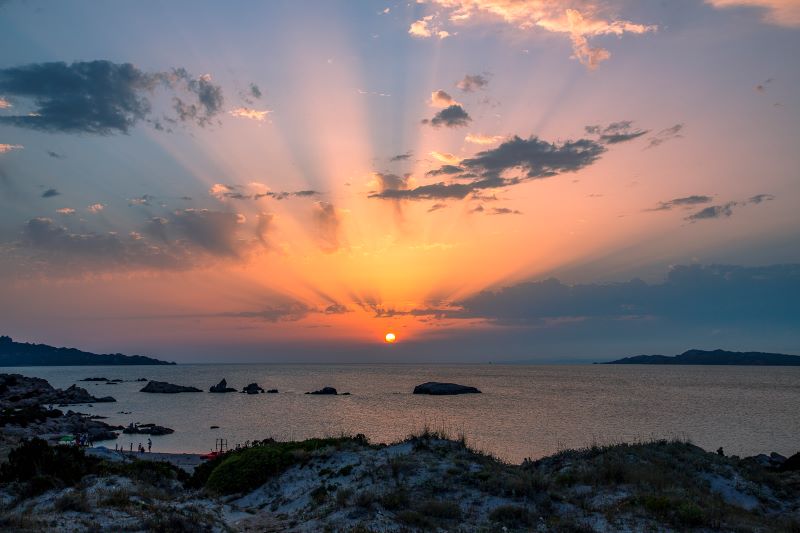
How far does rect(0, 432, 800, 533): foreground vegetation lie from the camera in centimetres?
1867

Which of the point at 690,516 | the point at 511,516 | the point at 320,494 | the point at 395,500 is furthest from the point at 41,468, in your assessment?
the point at 690,516

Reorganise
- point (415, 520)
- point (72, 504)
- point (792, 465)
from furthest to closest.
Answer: point (792, 465) < point (415, 520) < point (72, 504)

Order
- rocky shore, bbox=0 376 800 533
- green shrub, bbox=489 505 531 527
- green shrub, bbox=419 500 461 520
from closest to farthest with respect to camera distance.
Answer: rocky shore, bbox=0 376 800 533
green shrub, bbox=489 505 531 527
green shrub, bbox=419 500 461 520

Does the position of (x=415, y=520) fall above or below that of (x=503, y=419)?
above

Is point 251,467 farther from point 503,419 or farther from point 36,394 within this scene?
point 36,394

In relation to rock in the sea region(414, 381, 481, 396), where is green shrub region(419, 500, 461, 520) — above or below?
above

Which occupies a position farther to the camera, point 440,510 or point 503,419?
point 503,419

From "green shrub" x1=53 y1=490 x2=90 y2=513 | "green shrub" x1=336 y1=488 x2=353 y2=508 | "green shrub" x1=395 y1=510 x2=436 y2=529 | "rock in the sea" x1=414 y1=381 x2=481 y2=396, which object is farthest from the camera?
"rock in the sea" x1=414 y1=381 x2=481 y2=396

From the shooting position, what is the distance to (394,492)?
2150cm

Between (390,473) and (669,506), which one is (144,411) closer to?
(390,473)

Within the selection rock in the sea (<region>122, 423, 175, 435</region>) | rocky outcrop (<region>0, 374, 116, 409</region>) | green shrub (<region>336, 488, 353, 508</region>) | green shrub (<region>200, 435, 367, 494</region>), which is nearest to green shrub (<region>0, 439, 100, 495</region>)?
green shrub (<region>200, 435, 367, 494</region>)

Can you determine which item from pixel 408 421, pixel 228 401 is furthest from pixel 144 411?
pixel 408 421

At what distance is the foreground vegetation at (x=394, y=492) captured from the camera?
18.7m

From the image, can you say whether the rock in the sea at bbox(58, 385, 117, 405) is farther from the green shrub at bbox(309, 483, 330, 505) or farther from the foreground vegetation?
the green shrub at bbox(309, 483, 330, 505)
